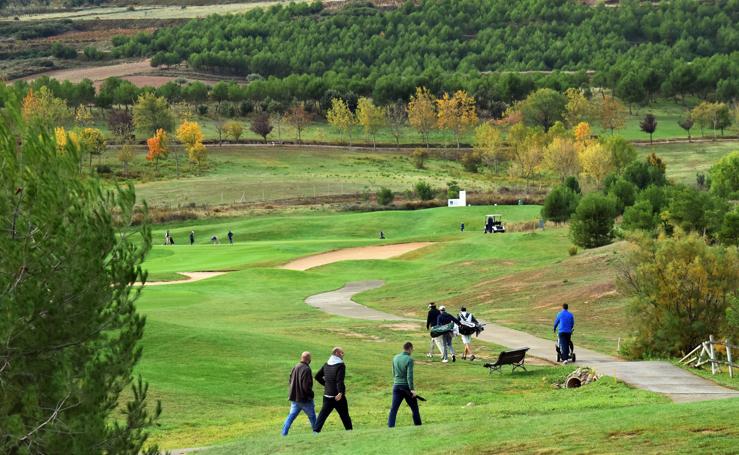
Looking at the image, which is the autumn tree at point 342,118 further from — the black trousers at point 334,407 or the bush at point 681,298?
the black trousers at point 334,407

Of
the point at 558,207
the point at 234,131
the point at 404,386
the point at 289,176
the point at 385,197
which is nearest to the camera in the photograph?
the point at 404,386

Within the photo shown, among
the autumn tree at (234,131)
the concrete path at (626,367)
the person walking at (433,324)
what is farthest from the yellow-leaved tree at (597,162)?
the person walking at (433,324)

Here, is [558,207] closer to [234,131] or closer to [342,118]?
[234,131]

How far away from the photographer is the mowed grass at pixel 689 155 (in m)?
145

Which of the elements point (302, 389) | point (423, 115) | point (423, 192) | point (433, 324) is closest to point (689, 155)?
point (423, 115)

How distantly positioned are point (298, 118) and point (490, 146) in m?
32.8

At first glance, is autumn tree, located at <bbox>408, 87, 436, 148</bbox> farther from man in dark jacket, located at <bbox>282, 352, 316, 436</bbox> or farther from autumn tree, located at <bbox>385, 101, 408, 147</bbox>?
man in dark jacket, located at <bbox>282, 352, 316, 436</bbox>

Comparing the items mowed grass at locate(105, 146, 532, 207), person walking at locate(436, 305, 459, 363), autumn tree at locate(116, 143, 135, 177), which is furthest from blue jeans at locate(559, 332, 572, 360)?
autumn tree at locate(116, 143, 135, 177)

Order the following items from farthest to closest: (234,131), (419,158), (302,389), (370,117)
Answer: (370,117) < (234,131) < (419,158) < (302,389)

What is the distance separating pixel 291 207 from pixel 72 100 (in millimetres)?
78389

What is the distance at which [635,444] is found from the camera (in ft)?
64.8

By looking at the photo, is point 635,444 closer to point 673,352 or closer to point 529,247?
point 673,352

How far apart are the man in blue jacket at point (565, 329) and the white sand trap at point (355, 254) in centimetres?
4499

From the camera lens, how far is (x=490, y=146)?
517 ft
